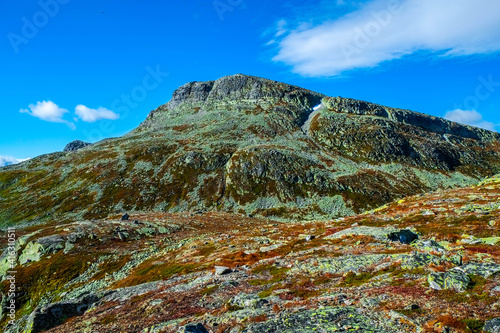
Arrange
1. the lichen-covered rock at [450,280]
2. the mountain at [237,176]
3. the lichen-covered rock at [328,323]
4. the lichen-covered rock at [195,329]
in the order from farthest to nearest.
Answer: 1. the mountain at [237,176]
2. the lichen-covered rock at [195,329]
3. the lichen-covered rock at [450,280]
4. the lichen-covered rock at [328,323]

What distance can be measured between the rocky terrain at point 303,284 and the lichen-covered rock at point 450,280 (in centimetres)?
5

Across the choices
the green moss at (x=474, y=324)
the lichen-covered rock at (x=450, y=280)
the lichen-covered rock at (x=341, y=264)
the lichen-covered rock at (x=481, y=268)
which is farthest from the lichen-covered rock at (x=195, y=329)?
the lichen-covered rock at (x=481, y=268)

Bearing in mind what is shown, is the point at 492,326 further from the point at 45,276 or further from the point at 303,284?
the point at 45,276

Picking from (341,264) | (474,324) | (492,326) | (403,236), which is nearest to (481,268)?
(474,324)

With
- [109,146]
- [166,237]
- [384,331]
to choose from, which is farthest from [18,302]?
[109,146]

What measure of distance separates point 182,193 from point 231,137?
228 ft

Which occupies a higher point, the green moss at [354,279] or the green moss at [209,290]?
the green moss at [209,290]

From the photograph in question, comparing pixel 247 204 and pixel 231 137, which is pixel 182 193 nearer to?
pixel 247 204

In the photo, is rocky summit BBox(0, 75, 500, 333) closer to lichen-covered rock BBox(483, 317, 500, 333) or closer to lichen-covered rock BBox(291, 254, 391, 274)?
lichen-covered rock BBox(483, 317, 500, 333)

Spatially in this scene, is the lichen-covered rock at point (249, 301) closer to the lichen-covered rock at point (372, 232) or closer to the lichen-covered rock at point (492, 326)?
the lichen-covered rock at point (492, 326)

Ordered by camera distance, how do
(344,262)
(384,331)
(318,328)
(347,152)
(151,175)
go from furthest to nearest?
(347,152), (151,175), (344,262), (318,328), (384,331)

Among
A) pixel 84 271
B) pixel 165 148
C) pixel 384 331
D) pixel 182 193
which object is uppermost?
pixel 165 148

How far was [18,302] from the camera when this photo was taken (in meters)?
37.9

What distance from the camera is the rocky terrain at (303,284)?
42.4 feet
